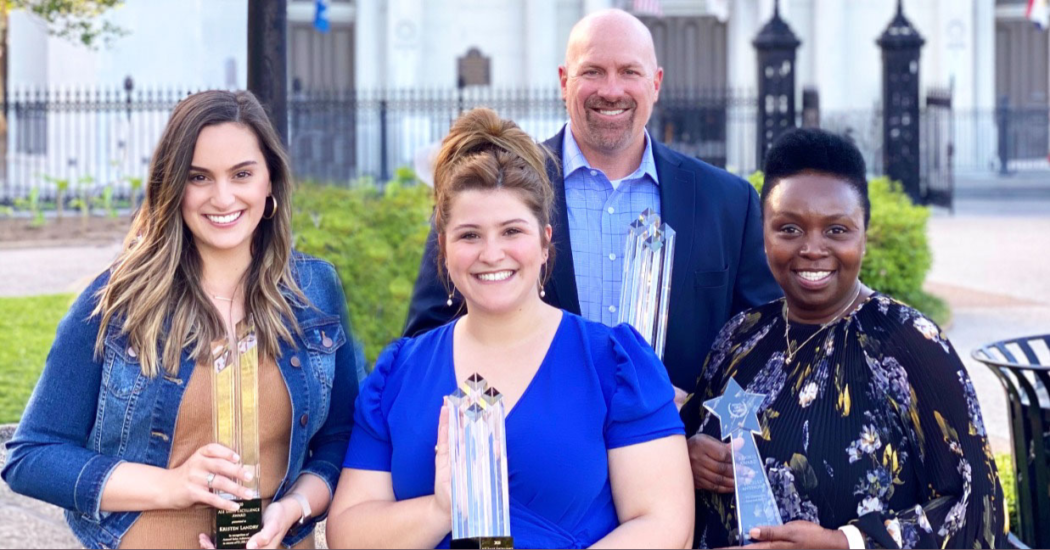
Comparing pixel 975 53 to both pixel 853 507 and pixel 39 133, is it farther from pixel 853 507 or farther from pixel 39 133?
pixel 853 507

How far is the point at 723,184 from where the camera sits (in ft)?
14.3

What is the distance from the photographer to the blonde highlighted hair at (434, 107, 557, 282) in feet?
10.5

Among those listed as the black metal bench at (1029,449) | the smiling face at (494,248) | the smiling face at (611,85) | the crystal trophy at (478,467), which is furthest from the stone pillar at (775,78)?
the crystal trophy at (478,467)

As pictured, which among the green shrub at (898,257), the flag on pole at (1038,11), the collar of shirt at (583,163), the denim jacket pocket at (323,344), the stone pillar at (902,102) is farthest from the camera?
the flag on pole at (1038,11)

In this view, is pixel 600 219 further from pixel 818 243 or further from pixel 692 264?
pixel 818 243

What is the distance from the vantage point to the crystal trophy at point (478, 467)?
290cm

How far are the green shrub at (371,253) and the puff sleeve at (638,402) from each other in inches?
210

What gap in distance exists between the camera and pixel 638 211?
4.29m

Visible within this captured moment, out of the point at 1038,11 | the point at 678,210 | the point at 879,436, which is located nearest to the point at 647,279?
the point at 678,210

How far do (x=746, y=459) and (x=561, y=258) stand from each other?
114 cm

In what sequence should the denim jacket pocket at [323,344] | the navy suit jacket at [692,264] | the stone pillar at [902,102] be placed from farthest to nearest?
the stone pillar at [902,102], the navy suit jacket at [692,264], the denim jacket pocket at [323,344]

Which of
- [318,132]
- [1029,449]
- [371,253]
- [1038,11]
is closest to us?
[1029,449]

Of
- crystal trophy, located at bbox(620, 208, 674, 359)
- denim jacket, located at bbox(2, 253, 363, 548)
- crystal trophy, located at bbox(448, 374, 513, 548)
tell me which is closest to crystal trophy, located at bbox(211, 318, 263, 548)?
denim jacket, located at bbox(2, 253, 363, 548)

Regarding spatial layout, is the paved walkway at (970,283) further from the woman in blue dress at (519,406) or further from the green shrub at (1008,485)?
the woman in blue dress at (519,406)
